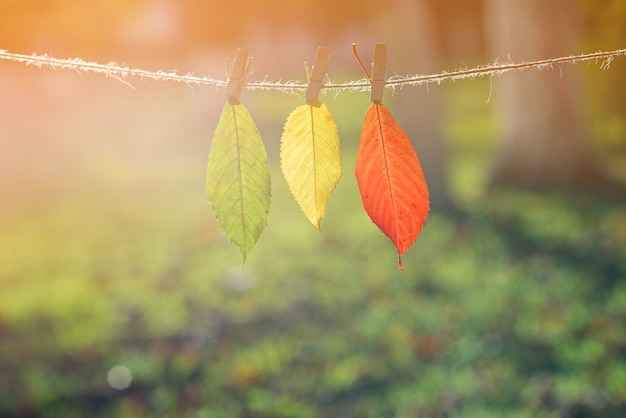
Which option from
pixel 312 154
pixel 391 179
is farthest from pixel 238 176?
pixel 391 179

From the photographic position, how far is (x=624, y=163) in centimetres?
831

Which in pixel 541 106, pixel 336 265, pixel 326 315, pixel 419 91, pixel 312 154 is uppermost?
pixel 419 91

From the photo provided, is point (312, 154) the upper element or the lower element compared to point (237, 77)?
lower

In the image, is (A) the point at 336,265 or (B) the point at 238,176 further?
(A) the point at 336,265

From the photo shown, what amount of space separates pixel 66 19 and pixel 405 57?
4967 mm

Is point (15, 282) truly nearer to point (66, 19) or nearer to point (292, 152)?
point (66, 19)

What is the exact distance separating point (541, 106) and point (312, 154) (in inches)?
260

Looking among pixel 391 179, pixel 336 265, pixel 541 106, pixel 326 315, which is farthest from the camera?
pixel 541 106

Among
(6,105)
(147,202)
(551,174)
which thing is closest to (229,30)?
(147,202)

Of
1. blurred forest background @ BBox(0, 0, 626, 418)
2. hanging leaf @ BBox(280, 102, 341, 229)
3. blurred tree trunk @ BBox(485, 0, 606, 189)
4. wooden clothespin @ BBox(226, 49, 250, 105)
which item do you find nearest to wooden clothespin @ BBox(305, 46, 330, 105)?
hanging leaf @ BBox(280, 102, 341, 229)

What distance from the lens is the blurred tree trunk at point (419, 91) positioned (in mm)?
7375

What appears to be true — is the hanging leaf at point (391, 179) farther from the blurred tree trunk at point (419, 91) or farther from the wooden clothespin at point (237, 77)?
the blurred tree trunk at point (419, 91)

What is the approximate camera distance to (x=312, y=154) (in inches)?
51.8

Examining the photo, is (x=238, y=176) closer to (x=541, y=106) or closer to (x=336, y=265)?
(x=336, y=265)
